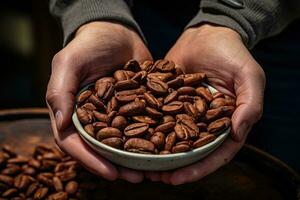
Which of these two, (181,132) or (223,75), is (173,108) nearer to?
(181,132)

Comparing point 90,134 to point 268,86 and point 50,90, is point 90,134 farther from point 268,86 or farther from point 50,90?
point 268,86

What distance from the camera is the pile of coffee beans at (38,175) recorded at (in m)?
1.23

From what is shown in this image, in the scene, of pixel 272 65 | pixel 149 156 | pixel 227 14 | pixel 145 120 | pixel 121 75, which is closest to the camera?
pixel 149 156

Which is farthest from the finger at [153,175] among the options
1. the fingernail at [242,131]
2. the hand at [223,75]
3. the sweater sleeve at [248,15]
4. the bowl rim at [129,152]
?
the sweater sleeve at [248,15]

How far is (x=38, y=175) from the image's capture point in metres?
1.30

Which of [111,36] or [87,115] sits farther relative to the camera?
[111,36]

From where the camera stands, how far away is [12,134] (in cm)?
140

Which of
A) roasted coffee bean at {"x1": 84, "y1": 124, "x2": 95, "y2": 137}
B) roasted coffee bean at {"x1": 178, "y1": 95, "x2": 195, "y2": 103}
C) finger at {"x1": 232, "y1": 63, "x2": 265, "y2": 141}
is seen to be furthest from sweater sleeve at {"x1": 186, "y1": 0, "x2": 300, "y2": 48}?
roasted coffee bean at {"x1": 84, "y1": 124, "x2": 95, "y2": 137}

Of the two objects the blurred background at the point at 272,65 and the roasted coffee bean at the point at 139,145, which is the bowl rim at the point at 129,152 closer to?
the roasted coffee bean at the point at 139,145

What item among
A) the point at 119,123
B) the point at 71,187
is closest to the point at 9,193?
the point at 71,187

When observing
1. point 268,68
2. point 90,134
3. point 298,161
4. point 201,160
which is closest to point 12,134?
point 90,134

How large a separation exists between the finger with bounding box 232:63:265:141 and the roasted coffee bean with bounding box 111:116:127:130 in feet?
0.83

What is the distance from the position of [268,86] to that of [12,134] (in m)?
0.83

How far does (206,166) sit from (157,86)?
226 millimetres
